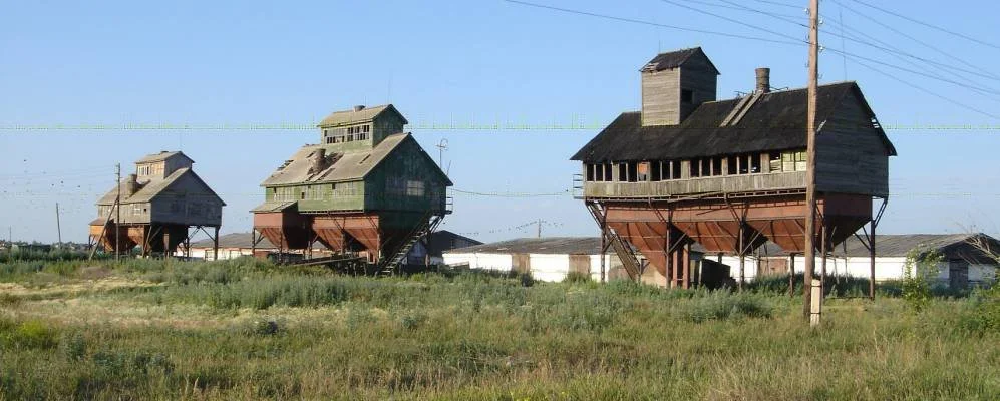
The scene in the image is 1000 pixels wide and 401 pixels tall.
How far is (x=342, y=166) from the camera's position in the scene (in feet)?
195

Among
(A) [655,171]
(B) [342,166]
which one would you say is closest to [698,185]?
(A) [655,171]

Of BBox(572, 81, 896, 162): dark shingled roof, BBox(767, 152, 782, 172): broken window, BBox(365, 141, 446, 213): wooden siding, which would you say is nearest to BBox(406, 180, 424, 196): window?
BBox(365, 141, 446, 213): wooden siding

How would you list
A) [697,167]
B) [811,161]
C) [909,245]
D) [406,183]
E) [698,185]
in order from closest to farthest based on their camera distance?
[811,161], [698,185], [697,167], [909,245], [406,183]

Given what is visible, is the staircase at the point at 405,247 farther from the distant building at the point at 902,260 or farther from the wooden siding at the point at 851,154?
the wooden siding at the point at 851,154

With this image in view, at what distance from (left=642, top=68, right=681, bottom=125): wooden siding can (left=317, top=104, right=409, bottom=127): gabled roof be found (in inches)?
736

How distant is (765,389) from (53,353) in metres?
14.1

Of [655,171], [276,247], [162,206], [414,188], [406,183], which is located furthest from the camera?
[162,206]

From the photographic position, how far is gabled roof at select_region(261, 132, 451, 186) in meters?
57.1

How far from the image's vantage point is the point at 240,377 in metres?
16.8

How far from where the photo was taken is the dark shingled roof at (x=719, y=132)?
129 ft

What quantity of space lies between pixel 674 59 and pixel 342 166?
73.6 feet

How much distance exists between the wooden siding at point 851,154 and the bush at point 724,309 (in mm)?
8559

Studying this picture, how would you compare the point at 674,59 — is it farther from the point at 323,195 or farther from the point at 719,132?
the point at 323,195

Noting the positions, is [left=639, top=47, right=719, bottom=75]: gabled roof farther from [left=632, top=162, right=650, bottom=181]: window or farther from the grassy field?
the grassy field
